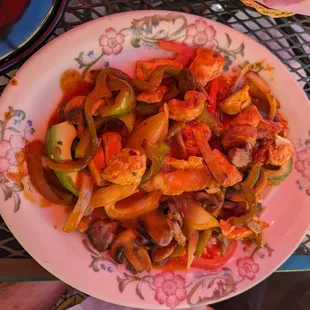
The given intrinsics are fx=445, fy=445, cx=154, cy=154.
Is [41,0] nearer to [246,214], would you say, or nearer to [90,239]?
[90,239]

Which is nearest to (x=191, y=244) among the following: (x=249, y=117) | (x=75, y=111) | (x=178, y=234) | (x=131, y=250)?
(x=178, y=234)

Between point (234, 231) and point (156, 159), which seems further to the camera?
point (234, 231)

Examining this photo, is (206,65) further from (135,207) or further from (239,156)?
(135,207)

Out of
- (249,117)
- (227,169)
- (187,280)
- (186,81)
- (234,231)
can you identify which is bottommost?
(187,280)

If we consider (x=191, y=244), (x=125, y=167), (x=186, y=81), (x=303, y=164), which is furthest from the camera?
(x=303, y=164)

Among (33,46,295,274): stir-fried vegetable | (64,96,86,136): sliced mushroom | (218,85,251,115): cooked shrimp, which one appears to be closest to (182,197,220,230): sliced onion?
(33,46,295,274): stir-fried vegetable

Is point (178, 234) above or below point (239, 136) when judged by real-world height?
below

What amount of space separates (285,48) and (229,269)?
2.64 ft

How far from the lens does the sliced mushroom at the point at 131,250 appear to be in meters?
1.32

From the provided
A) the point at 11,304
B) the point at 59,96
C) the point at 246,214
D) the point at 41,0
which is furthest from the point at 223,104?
the point at 11,304

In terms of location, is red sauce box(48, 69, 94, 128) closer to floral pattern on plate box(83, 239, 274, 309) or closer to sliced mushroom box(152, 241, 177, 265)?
floral pattern on plate box(83, 239, 274, 309)

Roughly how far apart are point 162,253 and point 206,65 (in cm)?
58

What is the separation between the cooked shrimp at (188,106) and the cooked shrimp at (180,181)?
16 cm

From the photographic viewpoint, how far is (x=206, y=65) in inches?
51.9
